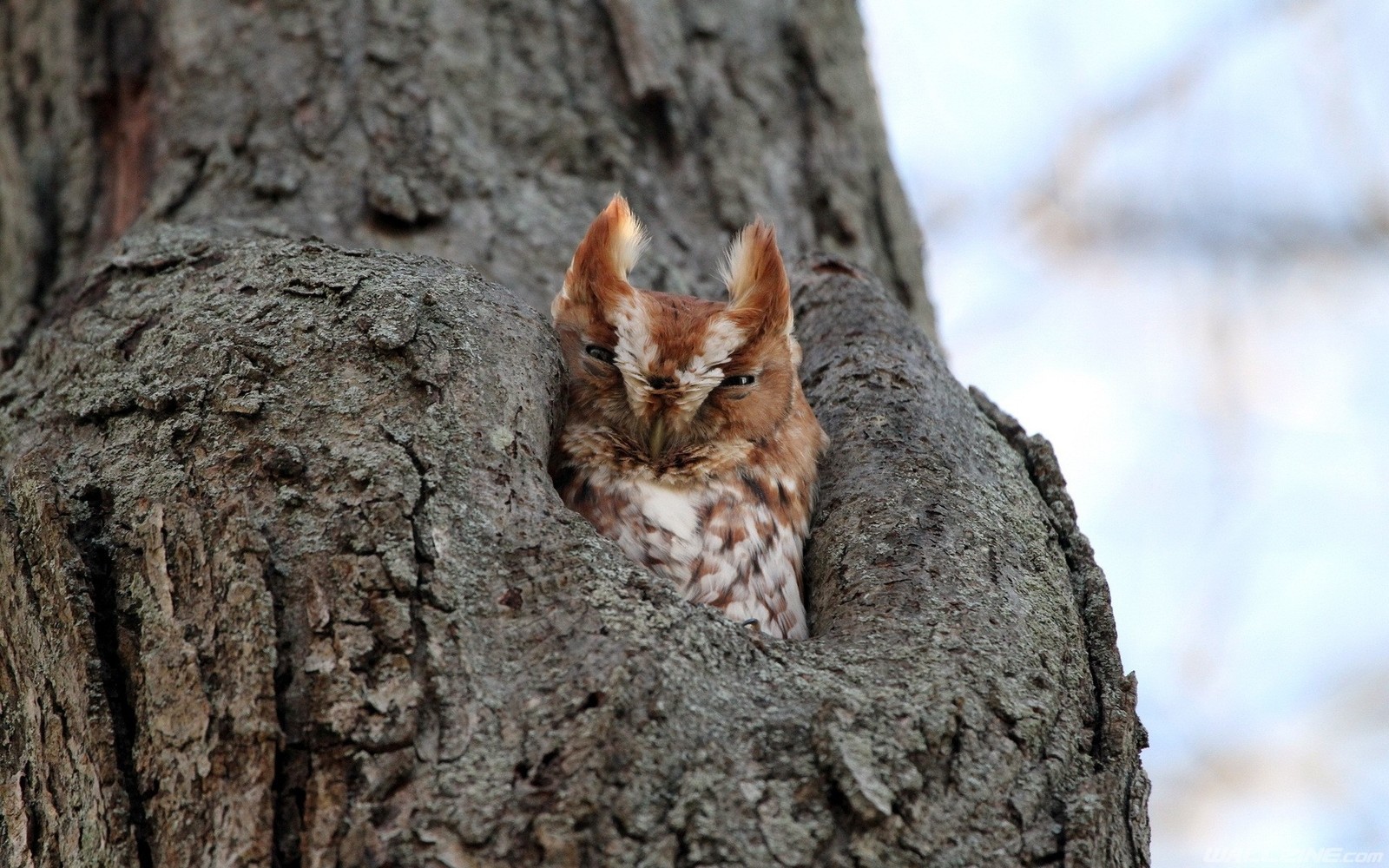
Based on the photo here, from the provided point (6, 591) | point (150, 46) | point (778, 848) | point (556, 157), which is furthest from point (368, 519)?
point (150, 46)

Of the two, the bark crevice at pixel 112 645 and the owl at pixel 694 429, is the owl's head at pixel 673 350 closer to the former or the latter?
the owl at pixel 694 429

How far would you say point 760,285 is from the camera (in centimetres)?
253

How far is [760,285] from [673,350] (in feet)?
0.80

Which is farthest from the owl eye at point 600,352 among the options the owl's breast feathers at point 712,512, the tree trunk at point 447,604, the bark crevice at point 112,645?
the bark crevice at point 112,645

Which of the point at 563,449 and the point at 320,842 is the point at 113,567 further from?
the point at 563,449

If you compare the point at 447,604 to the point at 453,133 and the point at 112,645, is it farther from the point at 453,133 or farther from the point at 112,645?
the point at 453,133

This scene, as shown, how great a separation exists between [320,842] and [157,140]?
2.05 m

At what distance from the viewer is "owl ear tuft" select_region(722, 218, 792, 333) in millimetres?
2504

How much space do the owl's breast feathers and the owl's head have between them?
0.04 meters

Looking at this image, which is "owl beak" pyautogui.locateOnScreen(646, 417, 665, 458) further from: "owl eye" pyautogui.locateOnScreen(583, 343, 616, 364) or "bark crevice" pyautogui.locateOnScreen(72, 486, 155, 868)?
"bark crevice" pyautogui.locateOnScreen(72, 486, 155, 868)

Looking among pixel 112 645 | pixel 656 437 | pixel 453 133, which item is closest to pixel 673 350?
pixel 656 437

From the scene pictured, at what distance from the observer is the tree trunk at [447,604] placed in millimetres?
1577

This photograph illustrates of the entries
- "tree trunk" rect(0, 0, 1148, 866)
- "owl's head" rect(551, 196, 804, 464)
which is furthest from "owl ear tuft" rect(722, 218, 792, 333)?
"tree trunk" rect(0, 0, 1148, 866)

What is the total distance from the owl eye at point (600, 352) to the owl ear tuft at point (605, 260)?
0.07 metres
